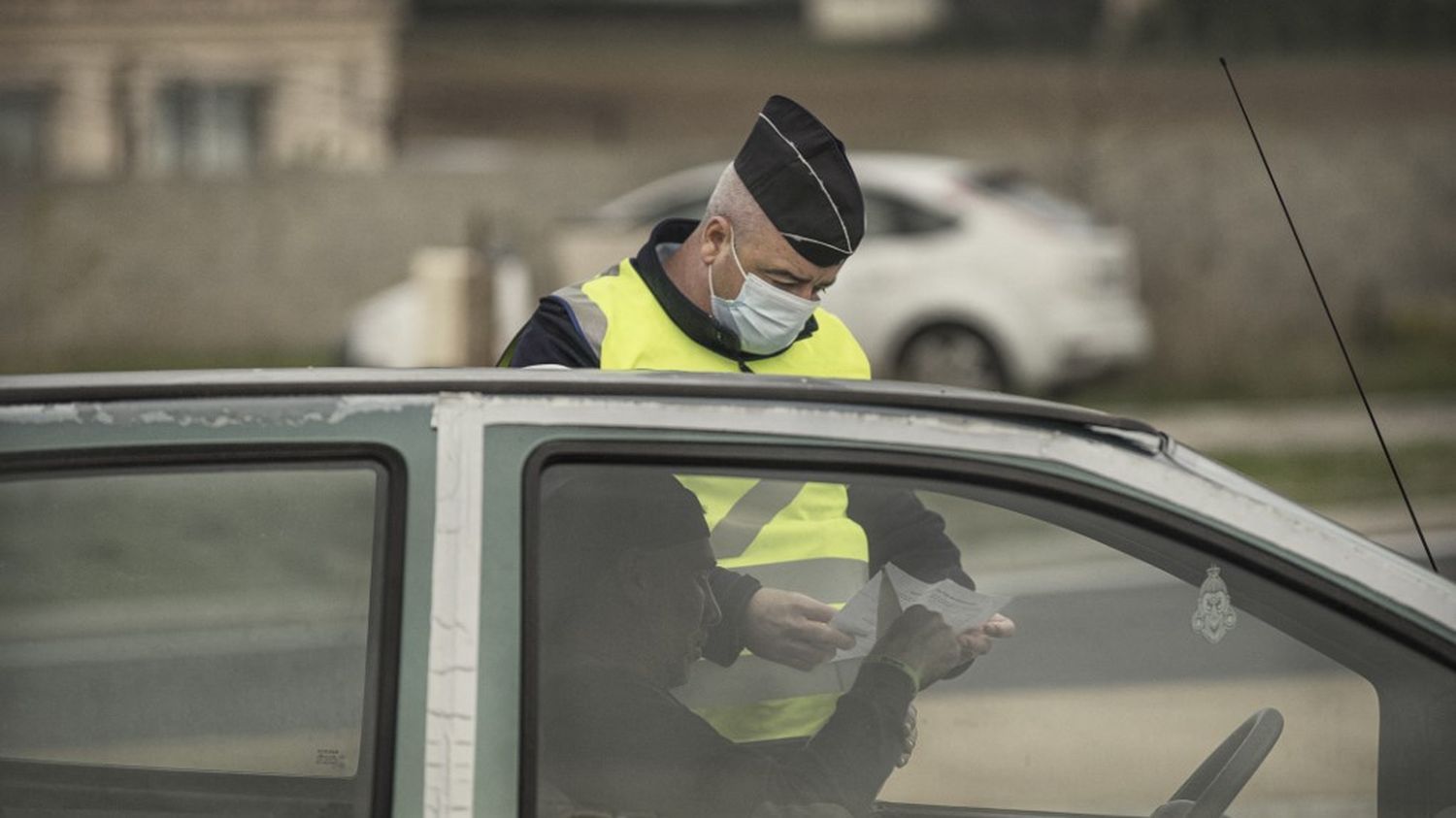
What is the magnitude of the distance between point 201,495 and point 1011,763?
1143mm

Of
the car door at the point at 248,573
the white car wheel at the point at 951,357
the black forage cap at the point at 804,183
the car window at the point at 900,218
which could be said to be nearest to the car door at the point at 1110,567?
the car door at the point at 248,573

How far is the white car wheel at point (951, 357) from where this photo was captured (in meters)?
12.5

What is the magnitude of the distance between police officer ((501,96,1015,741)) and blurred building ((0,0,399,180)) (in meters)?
15.6

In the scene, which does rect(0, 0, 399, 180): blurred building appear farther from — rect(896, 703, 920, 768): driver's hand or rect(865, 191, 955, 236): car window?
rect(896, 703, 920, 768): driver's hand

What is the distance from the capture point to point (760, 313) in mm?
2887

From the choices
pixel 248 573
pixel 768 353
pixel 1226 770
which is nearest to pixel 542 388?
pixel 248 573

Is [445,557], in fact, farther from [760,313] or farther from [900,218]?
[900,218]

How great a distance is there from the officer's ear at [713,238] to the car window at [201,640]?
3.26ft

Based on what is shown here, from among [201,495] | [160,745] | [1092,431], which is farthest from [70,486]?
[1092,431]

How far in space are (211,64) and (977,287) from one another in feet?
43.0

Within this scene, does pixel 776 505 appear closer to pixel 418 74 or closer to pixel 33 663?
pixel 33 663

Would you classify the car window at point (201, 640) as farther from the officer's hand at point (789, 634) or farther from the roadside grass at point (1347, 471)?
the roadside grass at point (1347, 471)

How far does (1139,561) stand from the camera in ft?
7.11

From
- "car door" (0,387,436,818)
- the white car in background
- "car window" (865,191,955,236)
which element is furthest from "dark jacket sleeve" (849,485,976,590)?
"car window" (865,191,955,236)
